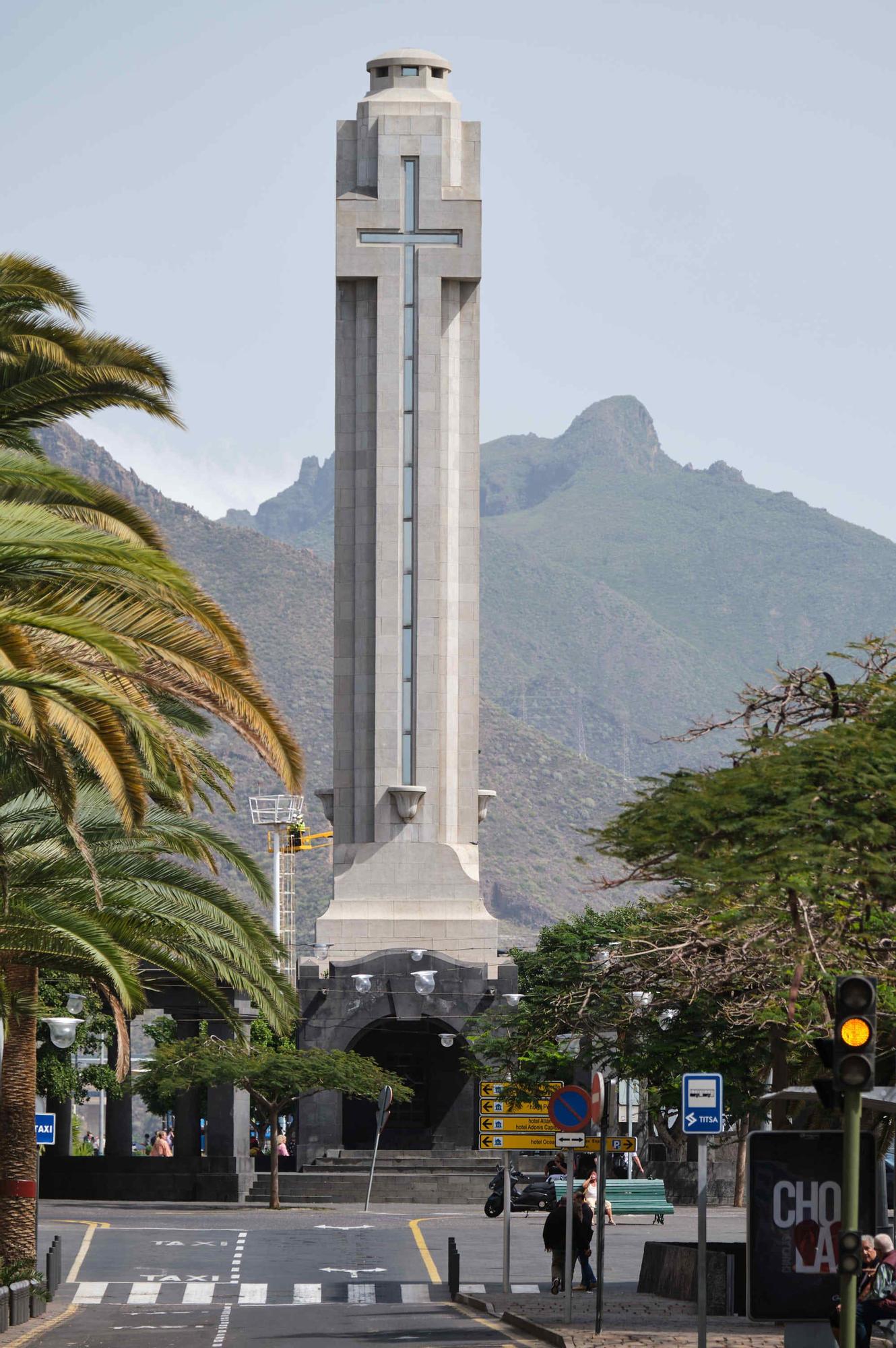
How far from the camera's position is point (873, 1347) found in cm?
2048

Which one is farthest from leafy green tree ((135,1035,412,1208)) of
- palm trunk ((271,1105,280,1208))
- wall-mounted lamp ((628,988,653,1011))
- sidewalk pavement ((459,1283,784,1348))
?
sidewalk pavement ((459,1283,784,1348))

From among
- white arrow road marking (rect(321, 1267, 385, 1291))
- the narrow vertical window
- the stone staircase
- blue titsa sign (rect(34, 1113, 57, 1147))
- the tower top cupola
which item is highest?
the tower top cupola

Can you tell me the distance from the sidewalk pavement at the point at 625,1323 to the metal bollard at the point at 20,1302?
614 centimetres

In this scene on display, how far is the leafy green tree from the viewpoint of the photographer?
5297cm

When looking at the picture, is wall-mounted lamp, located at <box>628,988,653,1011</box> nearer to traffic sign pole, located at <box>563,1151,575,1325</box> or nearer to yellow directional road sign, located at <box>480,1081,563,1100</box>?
yellow directional road sign, located at <box>480,1081,563,1100</box>

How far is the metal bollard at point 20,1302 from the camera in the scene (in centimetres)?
2614

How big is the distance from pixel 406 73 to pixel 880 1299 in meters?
54.4

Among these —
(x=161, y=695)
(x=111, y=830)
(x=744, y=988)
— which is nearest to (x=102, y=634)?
(x=161, y=695)

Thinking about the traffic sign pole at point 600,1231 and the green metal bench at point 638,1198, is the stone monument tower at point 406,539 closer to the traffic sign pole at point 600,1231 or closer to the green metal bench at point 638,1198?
the green metal bench at point 638,1198

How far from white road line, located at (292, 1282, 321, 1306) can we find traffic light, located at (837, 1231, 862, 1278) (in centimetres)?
1671

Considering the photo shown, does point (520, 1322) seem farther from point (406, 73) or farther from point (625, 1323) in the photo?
point (406, 73)

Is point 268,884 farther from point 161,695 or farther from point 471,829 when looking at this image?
point 471,829

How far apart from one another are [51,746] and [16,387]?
5015 mm

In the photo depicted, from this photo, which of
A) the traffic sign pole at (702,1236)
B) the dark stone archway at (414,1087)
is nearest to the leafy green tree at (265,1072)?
the dark stone archway at (414,1087)
